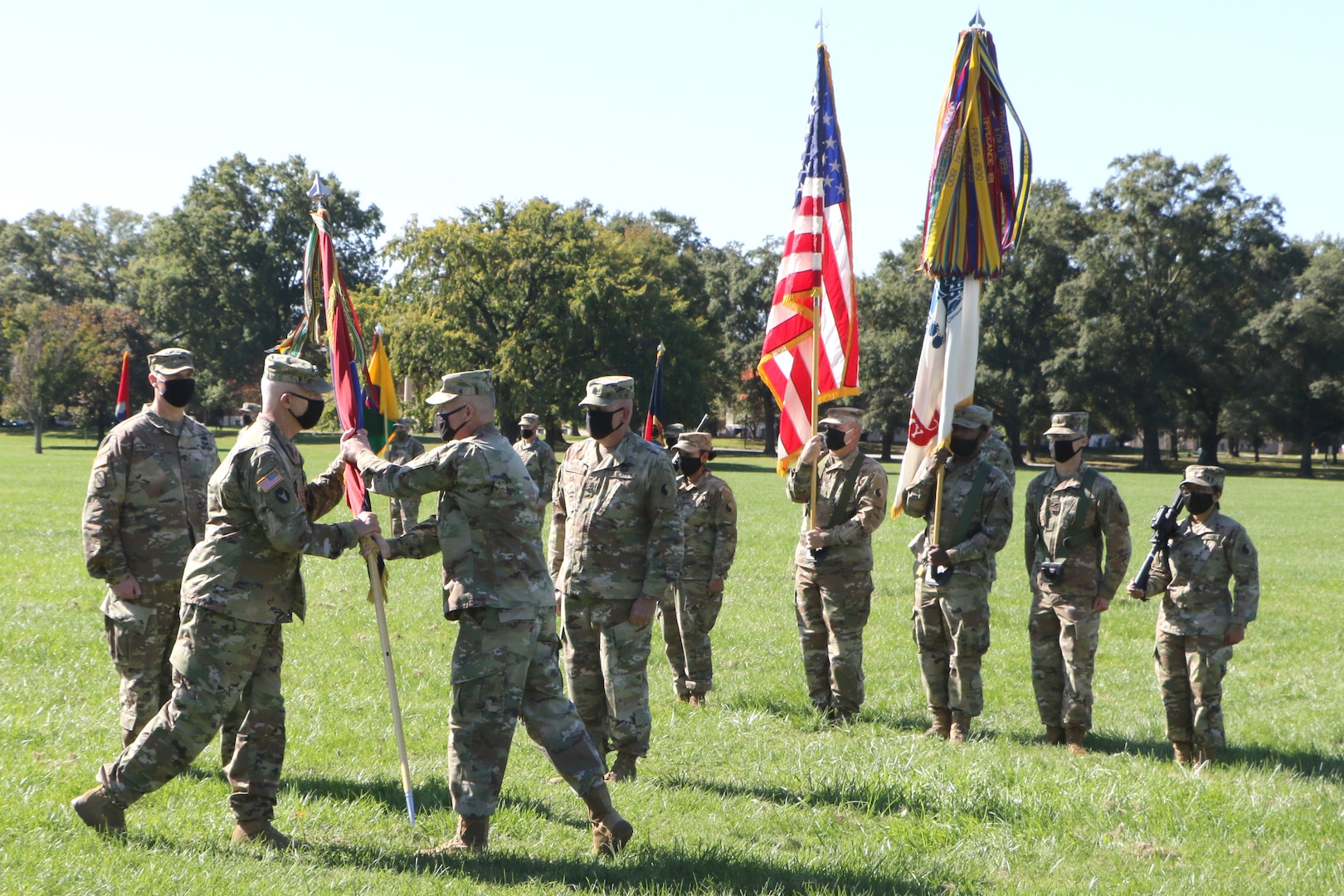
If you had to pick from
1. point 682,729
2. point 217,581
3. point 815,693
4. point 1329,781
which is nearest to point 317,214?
point 217,581

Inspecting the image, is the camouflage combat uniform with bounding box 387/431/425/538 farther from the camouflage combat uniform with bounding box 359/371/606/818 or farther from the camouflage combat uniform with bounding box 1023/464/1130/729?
the camouflage combat uniform with bounding box 359/371/606/818

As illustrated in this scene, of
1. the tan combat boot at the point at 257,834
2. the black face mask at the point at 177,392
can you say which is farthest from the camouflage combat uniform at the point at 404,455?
the tan combat boot at the point at 257,834

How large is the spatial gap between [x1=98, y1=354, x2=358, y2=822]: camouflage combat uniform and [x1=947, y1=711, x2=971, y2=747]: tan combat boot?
5.35 m

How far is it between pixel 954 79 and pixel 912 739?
18.0ft

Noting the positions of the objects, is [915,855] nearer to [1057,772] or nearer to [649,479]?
[1057,772]

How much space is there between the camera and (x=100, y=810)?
5.70m

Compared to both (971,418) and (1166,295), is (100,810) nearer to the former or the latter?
(971,418)

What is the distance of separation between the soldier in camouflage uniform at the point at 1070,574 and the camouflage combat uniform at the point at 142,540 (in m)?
6.44

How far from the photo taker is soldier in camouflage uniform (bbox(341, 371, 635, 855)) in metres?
5.89

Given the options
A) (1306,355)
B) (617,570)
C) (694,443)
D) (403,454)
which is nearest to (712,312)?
(1306,355)

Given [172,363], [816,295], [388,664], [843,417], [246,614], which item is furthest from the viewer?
[843,417]

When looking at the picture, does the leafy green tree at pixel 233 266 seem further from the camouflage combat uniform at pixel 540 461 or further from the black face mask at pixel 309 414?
the black face mask at pixel 309 414

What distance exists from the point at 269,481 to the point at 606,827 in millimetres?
2651

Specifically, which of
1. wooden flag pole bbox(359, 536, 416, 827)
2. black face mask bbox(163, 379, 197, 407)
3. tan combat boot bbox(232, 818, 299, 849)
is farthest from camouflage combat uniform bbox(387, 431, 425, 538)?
tan combat boot bbox(232, 818, 299, 849)
